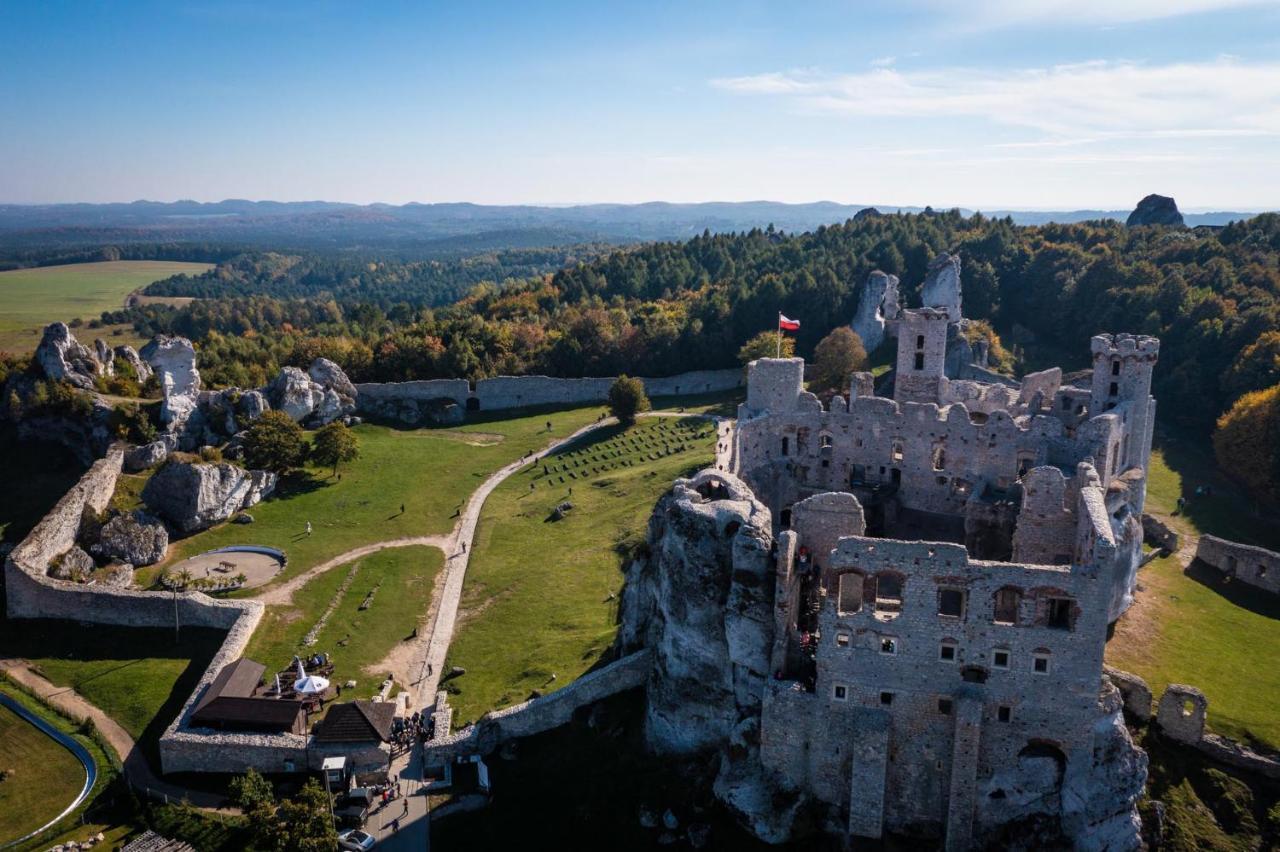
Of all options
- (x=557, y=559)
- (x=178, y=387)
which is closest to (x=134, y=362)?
(x=178, y=387)

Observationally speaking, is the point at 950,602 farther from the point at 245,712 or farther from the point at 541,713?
the point at 245,712

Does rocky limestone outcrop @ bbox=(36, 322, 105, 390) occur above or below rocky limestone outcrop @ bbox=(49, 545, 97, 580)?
above

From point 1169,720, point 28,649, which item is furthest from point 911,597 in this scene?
point 28,649

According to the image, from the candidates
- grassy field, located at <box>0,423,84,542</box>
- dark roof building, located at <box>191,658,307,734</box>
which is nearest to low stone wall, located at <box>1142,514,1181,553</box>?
dark roof building, located at <box>191,658,307,734</box>

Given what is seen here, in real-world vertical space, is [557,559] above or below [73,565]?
below

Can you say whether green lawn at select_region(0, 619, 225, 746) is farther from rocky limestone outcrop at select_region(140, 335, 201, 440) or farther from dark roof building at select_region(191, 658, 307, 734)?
rocky limestone outcrop at select_region(140, 335, 201, 440)

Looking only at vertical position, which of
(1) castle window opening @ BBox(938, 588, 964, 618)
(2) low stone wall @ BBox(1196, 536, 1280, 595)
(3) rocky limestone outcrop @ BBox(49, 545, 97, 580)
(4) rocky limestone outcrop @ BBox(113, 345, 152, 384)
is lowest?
(3) rocky limestone outcrop @ BBox(49, 545, 97, 580)

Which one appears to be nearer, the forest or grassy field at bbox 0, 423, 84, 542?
grassy field at bbox 0, 423, 84, 542

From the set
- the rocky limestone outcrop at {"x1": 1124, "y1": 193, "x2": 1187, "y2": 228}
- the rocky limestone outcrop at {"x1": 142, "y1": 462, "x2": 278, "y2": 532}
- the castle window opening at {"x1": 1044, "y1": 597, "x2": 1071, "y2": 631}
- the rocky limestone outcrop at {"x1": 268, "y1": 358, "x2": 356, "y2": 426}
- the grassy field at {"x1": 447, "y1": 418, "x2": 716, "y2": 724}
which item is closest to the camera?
the castle window opening at {"x1": 1044, "y1": 597, "x2": 1071, "y2": 631}
